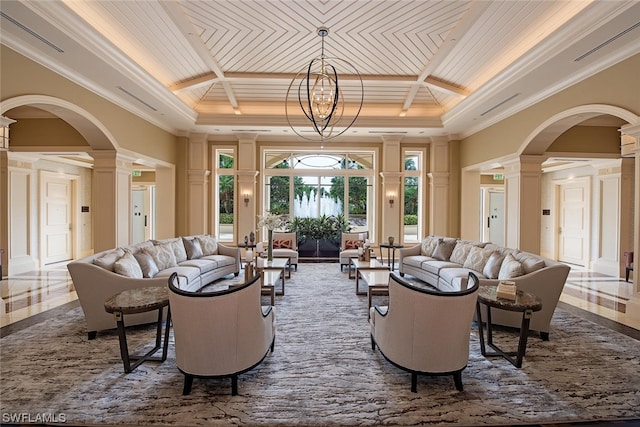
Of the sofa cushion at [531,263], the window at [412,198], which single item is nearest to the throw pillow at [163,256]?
the sofa cushion at [531,263]

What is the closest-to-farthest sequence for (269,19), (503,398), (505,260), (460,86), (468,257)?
1. (503,398)
2. (505,260)
3. (269,19)
4. (468,257)
5. (460,86)

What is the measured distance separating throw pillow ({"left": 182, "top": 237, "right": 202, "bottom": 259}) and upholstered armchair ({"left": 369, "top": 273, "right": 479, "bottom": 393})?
4560 millimetres

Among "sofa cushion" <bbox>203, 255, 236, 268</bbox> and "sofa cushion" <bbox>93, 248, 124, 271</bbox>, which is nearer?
"sofa cushion" <bbox>93, 248, 124, 271</bbox>

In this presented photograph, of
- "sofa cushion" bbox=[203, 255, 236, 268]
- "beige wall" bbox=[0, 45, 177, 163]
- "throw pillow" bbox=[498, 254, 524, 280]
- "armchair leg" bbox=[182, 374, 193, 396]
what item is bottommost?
"armchair leg" bbox=[182, 374, 193, 396]

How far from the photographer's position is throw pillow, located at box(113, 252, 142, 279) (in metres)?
3.88

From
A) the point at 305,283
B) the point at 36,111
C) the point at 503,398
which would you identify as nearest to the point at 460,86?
the point at 305,283

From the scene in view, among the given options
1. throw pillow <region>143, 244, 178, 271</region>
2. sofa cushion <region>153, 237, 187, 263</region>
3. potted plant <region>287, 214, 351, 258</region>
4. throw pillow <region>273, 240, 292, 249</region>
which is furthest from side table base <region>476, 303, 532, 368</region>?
potted plant <region>287, 214, 351, 258</region>

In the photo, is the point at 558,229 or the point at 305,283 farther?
the point at 558,229

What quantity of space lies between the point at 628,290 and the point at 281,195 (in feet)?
26.5

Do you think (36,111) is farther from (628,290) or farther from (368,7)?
(628,290)

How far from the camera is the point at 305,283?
20.6ft

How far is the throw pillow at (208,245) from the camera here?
259 inches

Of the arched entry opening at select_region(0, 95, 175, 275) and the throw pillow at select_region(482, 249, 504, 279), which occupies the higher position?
the arched entry opening at select_region(0, 95, 175, 275)

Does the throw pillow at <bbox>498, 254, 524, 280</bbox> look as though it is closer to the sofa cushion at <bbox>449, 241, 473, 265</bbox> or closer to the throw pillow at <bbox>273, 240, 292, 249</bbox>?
the sofa cushion at <bbox>449, 241, 473, 265</bbox>
